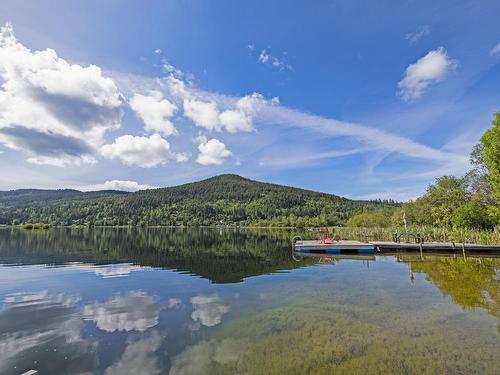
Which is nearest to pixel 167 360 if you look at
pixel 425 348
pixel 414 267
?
pixel 425 348

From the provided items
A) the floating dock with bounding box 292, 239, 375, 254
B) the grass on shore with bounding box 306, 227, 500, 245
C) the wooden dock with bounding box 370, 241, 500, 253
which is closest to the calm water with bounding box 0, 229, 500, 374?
the floating dock with bounding box 292, 239, 375, 254

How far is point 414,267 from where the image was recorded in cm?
2886

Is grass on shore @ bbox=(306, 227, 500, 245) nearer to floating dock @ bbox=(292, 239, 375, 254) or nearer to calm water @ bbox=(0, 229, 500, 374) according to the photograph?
floating dock @ bbox=(292, 239, 375, 254)

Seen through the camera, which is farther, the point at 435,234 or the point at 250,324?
the point at 435,234

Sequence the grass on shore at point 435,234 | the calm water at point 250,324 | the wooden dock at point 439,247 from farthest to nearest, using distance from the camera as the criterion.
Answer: the grass on shore at point 435,234 < the wooden dock at point 439,247 < the calm water at point 250,324

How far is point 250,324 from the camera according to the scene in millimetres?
12555

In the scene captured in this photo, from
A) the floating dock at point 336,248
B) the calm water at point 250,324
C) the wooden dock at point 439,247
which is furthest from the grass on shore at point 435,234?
the calm water at point 250,324

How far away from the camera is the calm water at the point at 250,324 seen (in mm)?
9125

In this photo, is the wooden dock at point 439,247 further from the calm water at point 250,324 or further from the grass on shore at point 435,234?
the calm water at point 250,324

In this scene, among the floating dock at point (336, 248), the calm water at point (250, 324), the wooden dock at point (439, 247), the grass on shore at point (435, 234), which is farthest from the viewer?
the floating dock at point (336, 248)

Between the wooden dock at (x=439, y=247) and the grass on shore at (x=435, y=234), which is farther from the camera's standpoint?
the grass on shore at (x=435, y=234)

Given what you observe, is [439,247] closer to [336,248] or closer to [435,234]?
[435,234]

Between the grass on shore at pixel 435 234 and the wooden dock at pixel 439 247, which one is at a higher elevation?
the grass on shore at pixel 435 234

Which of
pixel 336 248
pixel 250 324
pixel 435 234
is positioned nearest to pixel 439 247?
pixel 435 234
